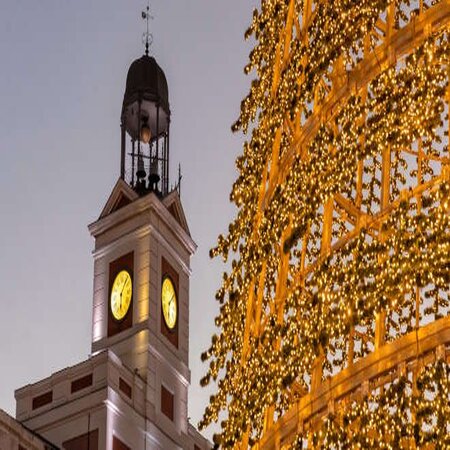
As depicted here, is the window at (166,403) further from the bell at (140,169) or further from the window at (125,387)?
the bell at (140,169)

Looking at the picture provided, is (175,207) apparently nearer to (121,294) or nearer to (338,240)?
(121,294)

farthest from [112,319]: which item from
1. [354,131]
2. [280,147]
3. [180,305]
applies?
[354,131]

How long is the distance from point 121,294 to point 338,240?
33.0 meters

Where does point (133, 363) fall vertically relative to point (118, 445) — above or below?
above

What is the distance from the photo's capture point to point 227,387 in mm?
17031

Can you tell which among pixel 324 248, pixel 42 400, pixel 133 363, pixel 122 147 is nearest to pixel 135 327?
pixel 133 363

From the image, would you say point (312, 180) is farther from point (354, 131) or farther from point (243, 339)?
point (243, 339)

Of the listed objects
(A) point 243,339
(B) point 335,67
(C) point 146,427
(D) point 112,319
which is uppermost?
(D) point 112,319

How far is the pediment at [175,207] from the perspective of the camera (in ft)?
164

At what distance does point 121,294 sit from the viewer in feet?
158

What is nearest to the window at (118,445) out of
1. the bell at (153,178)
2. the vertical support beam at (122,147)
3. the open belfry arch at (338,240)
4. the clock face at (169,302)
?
the clock face at (169,302)

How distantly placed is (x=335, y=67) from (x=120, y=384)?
28160mm

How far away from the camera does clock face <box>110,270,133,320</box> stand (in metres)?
47.9

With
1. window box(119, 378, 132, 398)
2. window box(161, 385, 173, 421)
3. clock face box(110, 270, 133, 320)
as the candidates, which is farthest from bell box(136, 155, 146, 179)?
window box(119, 378, 132, 398)
